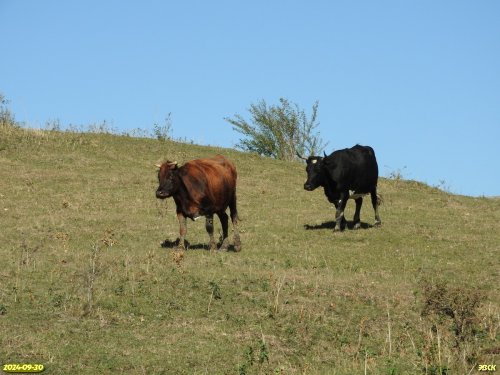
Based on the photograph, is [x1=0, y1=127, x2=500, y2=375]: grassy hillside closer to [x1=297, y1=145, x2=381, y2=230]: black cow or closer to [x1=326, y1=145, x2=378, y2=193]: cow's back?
[x1=297, y1=145, x2=381, y2=230]: black cow

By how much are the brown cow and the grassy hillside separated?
81 centimetres

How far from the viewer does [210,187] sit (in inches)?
824

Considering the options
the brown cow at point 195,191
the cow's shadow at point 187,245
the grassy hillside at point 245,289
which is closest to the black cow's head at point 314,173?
the grassy hillside at point 245,289

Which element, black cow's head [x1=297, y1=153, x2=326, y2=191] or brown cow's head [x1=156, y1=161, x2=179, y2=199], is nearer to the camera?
brown cow's head [x1=156, y1=161, x2=179, y2=199]

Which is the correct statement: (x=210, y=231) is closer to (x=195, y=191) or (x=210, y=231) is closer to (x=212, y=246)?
(x=212, y=246)

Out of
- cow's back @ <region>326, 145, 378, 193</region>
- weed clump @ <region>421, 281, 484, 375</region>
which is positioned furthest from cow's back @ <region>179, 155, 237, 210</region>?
weed clump @ <region>421, 281, 484, 375</region>

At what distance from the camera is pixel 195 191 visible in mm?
20625

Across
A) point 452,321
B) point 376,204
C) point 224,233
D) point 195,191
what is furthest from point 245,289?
point 376,204

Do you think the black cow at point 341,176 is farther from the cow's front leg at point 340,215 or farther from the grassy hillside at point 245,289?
the grassy hillside at point 245,289

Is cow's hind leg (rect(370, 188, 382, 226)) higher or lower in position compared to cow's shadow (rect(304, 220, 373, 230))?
higher

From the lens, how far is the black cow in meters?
Result: 25.7

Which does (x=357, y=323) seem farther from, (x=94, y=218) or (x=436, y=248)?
(x=94, y=218)

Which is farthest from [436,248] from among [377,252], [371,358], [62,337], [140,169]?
[140,169]

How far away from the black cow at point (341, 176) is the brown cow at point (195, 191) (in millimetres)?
5039
